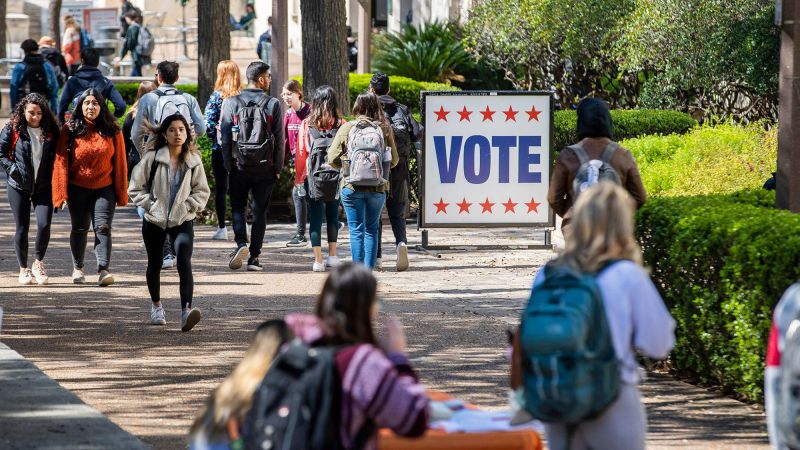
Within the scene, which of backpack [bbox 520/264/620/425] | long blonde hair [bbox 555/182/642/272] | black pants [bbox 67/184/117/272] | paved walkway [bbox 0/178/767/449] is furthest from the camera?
black pants [bbox 67/184/117/272]

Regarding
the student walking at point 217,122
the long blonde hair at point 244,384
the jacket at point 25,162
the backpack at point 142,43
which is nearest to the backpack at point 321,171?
the student walking at point 217,122

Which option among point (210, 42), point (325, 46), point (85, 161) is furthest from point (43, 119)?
point (210, 42)

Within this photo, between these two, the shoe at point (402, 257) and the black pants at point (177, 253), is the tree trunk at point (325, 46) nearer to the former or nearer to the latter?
→ the shoe at point (402, 257)

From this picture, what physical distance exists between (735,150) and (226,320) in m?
6.61

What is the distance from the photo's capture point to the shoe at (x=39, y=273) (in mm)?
11844

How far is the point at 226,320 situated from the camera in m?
10.2

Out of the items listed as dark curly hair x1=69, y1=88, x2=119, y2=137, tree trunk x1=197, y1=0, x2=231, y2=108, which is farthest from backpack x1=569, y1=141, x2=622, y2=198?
tree trunk x1=197, y1=0, x2=231, y2=108

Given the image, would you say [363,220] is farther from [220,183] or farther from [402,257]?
[220,183]

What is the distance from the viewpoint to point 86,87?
14789 mm

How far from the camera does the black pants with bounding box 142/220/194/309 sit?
9.78m

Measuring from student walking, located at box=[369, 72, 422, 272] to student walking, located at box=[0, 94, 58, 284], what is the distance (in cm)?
273

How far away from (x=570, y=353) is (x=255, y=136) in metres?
8.13

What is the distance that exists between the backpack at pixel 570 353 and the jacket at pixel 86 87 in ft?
34.9

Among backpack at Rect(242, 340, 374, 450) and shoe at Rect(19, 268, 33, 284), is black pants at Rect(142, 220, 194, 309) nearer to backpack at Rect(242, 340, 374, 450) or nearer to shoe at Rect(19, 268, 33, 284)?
shoe at Rect(19, 268, 33, 284)
